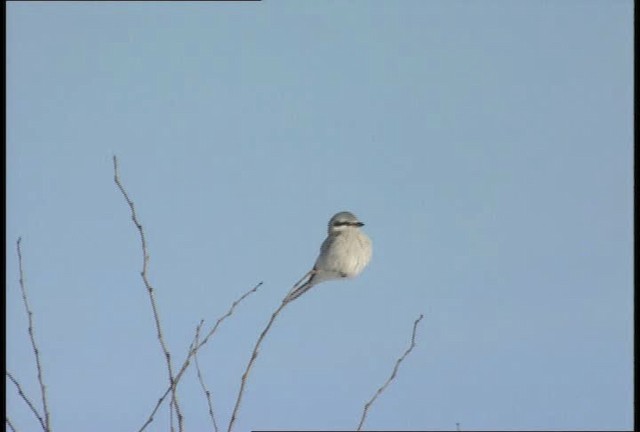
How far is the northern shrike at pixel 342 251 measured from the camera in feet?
13.5

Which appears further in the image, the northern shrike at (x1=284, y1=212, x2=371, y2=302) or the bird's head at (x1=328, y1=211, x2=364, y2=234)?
the bird's head at (x1=328, y1=211, x2=364, y2=234)

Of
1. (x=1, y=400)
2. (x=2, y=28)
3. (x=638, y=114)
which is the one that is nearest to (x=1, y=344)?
(x=1, y=400)

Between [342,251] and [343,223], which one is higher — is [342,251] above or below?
below

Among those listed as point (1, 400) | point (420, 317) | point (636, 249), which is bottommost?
point (1, 400)

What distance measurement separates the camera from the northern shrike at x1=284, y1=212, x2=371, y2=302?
4125mm

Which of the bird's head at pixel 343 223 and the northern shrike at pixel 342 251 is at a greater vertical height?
the bird's head at pixel 343 223

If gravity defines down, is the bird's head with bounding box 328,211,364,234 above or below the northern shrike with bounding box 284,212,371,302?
above

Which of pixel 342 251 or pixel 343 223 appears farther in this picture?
pixel 343 223

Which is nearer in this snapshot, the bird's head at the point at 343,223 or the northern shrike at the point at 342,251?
the northern shrike at the point at 342,251

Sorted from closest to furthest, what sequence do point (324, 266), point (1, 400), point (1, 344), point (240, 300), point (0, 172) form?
point (1, 400)
point (240, 300)
point (1, 344)
point (0, 172)
point (324, 266)

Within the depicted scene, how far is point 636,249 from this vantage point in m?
3.14

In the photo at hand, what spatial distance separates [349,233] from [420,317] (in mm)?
1851

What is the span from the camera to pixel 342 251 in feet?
13.7

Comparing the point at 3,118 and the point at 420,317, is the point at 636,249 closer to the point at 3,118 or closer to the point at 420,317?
the point at 420,317
